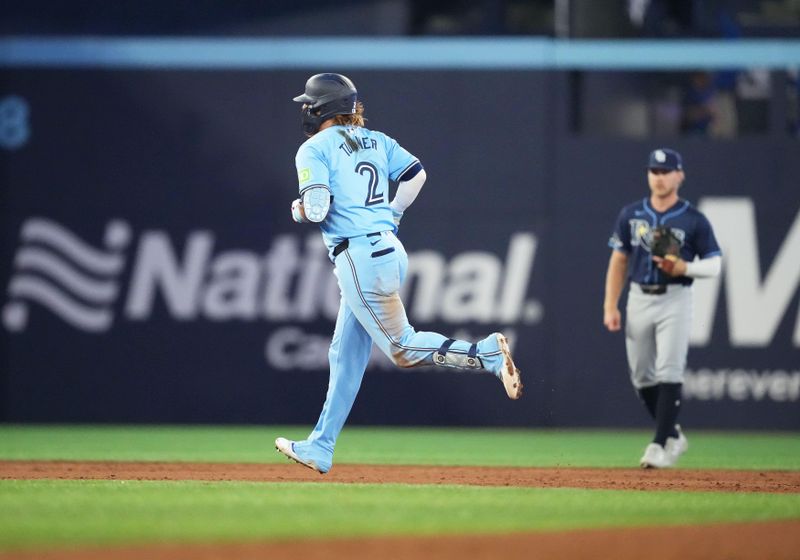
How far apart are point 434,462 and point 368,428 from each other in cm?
417

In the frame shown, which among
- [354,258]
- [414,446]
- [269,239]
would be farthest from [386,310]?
[269,239]

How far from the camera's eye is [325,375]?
14.6 metres

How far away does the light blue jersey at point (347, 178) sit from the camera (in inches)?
319

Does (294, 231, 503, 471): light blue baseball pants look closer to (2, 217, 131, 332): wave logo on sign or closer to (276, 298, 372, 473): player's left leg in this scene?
(276, 298, 372, 473): player's left leg

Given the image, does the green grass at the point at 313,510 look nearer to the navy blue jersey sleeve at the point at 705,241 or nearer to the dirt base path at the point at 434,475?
the dirt base path at the point at 434,475

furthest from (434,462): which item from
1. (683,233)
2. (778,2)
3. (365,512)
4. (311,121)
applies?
(778,2)

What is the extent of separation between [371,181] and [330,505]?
2137 mm

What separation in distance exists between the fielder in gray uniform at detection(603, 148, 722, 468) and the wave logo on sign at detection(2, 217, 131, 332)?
6.07 meters

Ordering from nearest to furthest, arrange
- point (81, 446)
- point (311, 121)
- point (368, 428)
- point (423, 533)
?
point (423, 533), point (311, 121), point (81, 446), point (368, 428)

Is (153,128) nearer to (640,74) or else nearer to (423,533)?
(640,74)

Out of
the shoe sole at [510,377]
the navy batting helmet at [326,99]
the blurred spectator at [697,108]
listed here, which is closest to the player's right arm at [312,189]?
the navy batting helmet at [326,99]

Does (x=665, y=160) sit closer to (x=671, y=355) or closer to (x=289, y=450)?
(x=671, y=355)

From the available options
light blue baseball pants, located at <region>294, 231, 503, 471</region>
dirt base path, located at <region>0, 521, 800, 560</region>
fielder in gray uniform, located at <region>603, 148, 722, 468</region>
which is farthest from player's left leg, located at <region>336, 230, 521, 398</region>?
fielder in gray uniform, located at <region>603, 148, 722, 468</region>

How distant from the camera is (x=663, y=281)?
10.1 metres
